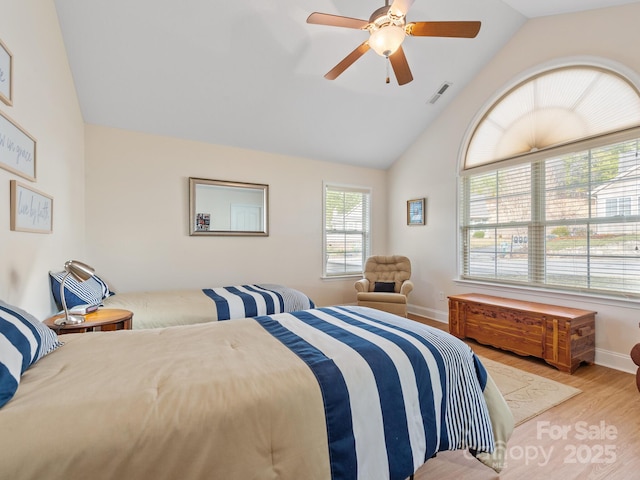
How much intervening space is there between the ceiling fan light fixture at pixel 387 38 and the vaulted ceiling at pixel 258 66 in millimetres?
1090

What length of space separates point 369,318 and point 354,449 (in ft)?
2.90

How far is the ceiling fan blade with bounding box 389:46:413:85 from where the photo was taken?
2441mm

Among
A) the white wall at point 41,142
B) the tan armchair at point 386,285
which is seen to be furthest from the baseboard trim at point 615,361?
the white wall at point 41,142

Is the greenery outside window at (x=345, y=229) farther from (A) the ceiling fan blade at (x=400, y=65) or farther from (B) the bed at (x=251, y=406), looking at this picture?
(B) the bed at (x=251, y=406)

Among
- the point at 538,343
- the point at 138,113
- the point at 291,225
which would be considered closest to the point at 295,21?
the point at 138,113

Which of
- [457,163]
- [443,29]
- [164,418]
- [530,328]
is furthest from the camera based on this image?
[457,163]

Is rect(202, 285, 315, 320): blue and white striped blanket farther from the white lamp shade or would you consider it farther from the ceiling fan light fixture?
the ceiling fan light fixture

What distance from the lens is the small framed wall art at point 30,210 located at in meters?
1.82

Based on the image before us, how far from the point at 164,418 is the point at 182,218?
3.41 metres

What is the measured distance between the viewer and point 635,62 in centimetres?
279

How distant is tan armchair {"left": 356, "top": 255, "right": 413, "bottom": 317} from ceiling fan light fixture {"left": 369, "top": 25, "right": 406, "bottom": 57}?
2.88 metres

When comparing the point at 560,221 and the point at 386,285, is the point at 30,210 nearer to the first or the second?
the point at 386,285

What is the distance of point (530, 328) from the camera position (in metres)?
3.07

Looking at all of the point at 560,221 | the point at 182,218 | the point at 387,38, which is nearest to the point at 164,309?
the point at 182,218
